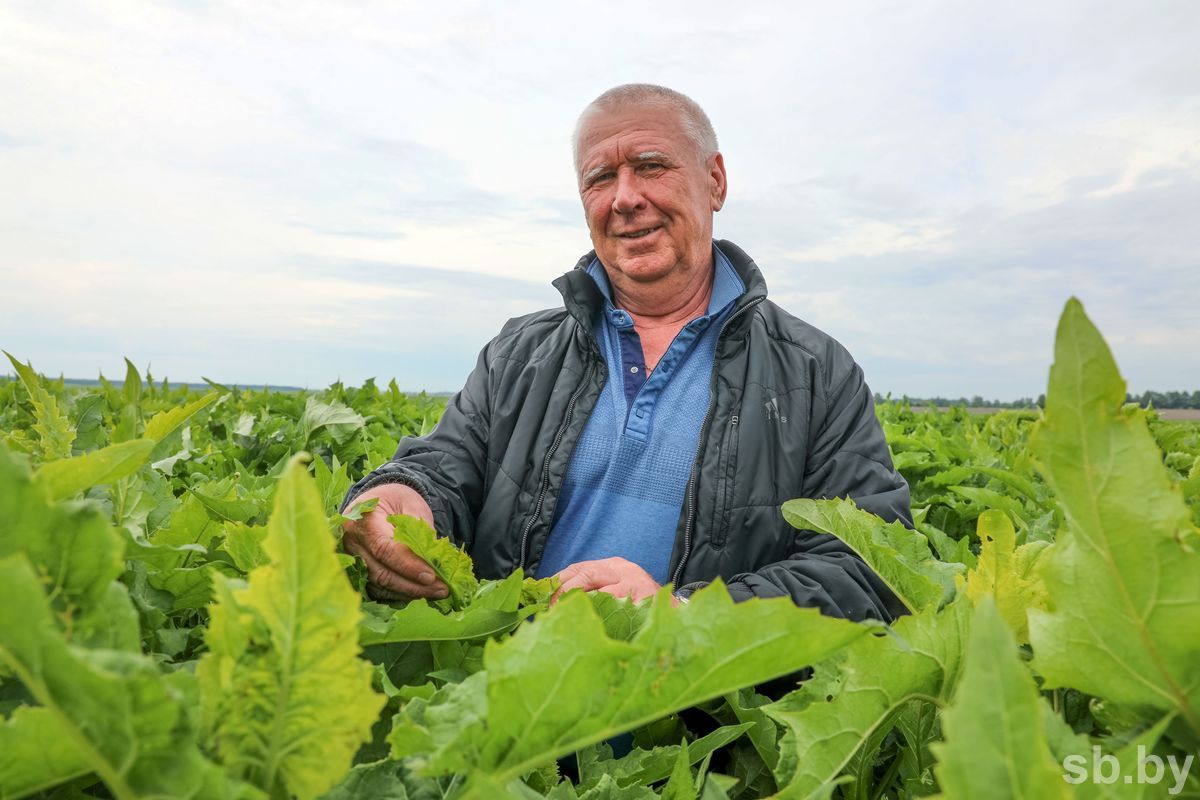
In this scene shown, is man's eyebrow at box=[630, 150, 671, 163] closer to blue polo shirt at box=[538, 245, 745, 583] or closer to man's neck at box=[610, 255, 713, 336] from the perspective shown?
man's neck at box=[610, 255, 713, 336]

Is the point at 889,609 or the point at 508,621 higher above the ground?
the point at 508,621

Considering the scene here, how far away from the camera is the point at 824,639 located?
27.7 inches

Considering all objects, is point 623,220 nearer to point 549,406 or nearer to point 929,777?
point 549,406

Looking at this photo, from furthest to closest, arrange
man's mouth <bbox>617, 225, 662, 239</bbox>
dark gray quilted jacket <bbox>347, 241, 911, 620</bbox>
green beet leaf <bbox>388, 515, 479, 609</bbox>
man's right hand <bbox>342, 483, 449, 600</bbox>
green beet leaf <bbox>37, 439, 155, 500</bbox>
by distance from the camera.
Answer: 1. man's mouth <bbox>617, 225, 662, 239</bbox>
2. dark gray quilted jacket <bbox>347, 241, 911, 620</bbox>
3. man's right hand <bbox>342, 483, 449, 600</bbox>
4. green beet leaf <bbox>388, 515, 479, 609</bbox>
5. green beet leaf <bbox>37, 439, 155, 500</bbox>

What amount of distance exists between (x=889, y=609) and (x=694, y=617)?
8.07 ft

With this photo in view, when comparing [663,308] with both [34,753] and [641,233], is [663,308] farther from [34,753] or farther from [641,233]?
[34,753]

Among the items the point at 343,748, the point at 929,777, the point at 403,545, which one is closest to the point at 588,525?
the point at 403,545

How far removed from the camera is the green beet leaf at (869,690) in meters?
0.92

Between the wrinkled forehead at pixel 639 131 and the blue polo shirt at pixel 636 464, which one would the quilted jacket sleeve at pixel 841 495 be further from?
the wrinkled forehead at pixel 639 131

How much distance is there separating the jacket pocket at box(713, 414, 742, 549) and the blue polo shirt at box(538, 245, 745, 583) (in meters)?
0.15

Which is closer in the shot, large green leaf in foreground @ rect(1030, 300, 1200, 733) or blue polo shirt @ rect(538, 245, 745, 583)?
large green leaf in foreground @ rect(1030, 300, 1200, 733)

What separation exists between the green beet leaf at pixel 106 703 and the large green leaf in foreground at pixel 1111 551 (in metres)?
0.71

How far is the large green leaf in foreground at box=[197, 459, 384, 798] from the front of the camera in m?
0.66

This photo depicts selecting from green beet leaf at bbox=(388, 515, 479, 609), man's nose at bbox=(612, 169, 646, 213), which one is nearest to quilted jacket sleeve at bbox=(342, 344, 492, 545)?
man's nose at bbox=(612, 169, 646, 213)
